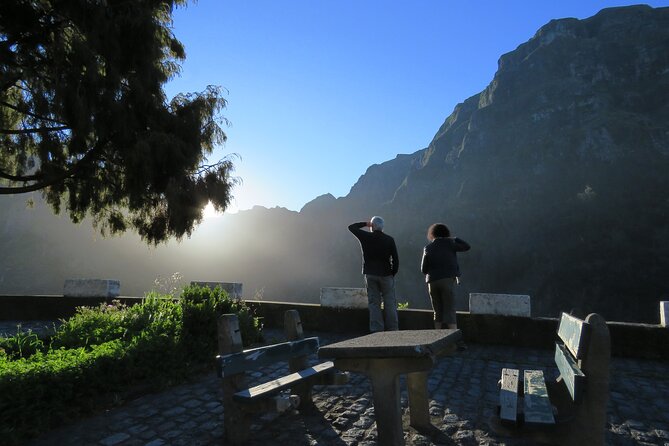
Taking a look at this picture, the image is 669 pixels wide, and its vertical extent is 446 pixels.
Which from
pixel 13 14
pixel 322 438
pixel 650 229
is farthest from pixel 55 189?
pixel 650 229

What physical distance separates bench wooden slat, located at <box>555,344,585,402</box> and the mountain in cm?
6527

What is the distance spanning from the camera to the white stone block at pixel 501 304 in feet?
24.6

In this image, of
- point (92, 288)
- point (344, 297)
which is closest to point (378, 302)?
point (344, 297)

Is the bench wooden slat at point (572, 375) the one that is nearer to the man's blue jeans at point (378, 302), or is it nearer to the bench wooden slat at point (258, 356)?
the bench wooden slat at point (258, 356)

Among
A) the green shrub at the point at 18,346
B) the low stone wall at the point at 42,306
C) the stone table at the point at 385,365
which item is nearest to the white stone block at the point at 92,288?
the low stone wall at the point at 42,306

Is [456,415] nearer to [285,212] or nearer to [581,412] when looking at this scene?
[581,412]

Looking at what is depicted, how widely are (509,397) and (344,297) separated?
6.08 m

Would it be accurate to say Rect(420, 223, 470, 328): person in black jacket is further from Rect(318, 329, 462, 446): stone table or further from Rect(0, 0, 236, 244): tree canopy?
Rect(0, 0, 236, 244): tree canopy

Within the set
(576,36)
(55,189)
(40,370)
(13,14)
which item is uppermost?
(576,36)

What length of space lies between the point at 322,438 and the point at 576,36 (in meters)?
125

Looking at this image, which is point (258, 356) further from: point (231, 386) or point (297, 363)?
point (297, 363)

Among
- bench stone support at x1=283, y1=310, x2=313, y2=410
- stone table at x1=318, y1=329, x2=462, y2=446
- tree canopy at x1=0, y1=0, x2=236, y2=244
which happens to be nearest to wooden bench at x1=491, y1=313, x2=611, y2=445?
stone table at x1=318, y1=329, x2=462, y2=446

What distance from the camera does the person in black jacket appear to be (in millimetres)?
6473

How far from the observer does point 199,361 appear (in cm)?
600
